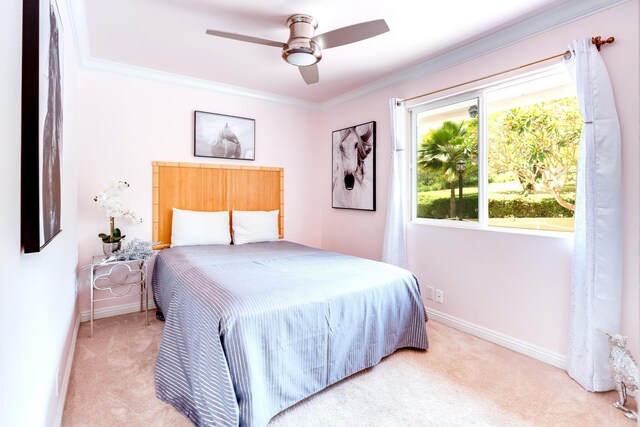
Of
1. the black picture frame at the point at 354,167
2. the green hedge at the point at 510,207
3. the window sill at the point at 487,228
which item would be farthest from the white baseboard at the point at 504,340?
the black picture frame at the point at 354,167

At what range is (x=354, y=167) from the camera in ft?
13.3

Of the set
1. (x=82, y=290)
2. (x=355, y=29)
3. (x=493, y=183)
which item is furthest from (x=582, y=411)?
(x=82, y=290)

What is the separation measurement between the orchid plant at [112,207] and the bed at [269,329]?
690mm

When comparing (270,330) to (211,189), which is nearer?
(270,330)

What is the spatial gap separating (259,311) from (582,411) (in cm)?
190

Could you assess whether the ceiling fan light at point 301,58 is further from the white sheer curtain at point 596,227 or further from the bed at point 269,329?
the white sheer curtain at point 596,227

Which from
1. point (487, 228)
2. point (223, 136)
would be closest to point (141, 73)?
point (223, 136)

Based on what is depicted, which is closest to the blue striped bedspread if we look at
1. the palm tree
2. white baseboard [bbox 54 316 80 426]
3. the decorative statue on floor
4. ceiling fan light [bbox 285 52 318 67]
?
white baseboard [bbox 54 316 80 426]

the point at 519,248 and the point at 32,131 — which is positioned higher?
the point at 32,131

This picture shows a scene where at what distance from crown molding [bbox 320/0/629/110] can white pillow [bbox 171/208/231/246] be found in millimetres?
2314

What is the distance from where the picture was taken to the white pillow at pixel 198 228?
11.1 feet

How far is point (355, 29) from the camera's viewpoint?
6.93ft

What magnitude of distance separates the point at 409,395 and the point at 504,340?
3.75ft

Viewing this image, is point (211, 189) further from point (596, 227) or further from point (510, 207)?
point (596, 227)
